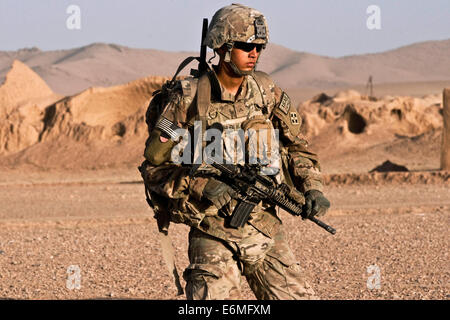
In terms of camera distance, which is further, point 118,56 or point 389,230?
point 118,56

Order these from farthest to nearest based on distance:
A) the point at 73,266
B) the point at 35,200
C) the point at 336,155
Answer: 1. the point at 336,155
2. the point at 35,200
3. the point at 73,266

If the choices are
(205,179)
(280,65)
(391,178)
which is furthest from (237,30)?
(280,65)

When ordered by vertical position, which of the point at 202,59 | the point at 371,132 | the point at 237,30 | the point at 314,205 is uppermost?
the point at 237,30

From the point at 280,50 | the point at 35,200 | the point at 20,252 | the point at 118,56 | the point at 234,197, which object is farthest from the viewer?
the point at 280,50

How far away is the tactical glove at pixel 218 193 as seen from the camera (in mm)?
3992

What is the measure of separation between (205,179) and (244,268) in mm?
488

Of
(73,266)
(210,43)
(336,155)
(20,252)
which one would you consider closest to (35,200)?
(20,252)

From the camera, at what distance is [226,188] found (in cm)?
402

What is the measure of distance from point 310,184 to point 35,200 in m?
12.6

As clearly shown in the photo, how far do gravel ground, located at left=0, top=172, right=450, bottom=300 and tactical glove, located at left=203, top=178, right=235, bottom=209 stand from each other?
3433mm

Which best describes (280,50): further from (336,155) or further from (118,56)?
(336,155)

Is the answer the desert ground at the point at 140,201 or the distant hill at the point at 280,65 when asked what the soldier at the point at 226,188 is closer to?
the desert ground at the point at 140,201

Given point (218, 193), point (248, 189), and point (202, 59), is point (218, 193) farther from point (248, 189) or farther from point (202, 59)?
point (202, 59)

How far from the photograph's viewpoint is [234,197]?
407 centimetres
